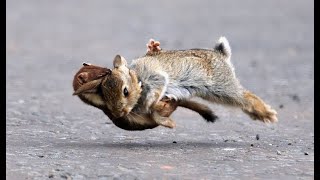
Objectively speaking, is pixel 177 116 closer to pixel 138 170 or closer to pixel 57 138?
pixel 57 138

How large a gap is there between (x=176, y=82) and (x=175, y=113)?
2.13 m

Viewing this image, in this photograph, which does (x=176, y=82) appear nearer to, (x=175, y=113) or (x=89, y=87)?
(x=89, y=87)

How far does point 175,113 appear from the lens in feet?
31.8

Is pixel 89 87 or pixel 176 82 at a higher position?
pixel 176 82

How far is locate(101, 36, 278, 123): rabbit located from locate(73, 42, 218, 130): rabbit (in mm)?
44

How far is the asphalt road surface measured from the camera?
6.85m

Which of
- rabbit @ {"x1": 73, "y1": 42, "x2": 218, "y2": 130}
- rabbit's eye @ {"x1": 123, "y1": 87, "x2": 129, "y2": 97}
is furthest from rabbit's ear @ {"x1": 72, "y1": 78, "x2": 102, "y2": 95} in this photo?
rabbit's eye @ {"x1": 123, "y1": 87, "x2": 129, "y2": 97}

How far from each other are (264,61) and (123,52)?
2.02 metres

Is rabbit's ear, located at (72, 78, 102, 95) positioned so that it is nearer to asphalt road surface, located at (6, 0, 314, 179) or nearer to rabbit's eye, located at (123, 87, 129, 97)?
rabbit's eye, located at (123, 87, 129, 97)

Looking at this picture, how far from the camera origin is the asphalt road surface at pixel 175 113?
22.5 ft

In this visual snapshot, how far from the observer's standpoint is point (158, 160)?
22.9 ft

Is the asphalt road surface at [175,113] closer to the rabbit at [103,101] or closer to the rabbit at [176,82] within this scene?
the rabbit at [103,101]

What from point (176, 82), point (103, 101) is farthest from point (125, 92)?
point (176, 82)

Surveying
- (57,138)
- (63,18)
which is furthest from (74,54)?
(57,138)
